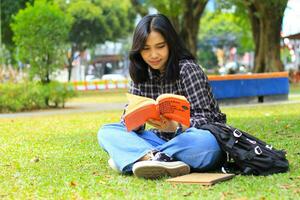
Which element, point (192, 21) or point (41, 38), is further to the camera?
point (192, 21)

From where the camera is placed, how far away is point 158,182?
5055 mm

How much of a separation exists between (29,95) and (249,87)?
5.82 m

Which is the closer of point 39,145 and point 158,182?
point 158,182

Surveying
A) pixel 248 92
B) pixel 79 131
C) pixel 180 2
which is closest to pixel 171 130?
pixel 79 131

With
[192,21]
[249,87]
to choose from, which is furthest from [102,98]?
[249,87]

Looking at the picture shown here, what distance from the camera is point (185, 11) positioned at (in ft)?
98.8

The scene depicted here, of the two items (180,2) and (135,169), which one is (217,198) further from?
(180,2)

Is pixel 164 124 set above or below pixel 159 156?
above

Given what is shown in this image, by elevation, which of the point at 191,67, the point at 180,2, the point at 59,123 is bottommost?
the point at 59,123

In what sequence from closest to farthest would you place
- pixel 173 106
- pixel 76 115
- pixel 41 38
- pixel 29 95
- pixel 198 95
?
pixel 173 106, pixel 198 95, pixel 76 115, pixel 29 95, pixel 41 38

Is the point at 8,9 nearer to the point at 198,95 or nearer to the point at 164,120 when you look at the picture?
the point at 198,95

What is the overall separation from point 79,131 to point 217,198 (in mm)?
6465

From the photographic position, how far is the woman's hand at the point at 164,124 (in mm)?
5055

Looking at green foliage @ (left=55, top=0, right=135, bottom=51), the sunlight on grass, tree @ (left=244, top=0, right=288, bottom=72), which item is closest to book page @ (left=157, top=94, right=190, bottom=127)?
the sunlight on grass
